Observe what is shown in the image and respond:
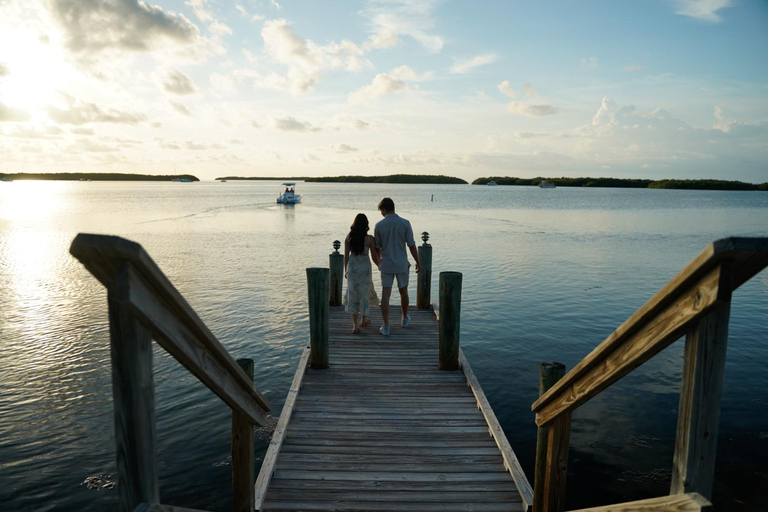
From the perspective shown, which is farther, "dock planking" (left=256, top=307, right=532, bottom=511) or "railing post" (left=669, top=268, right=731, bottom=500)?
"dock planking" (left=256, top=307, right=532, bottom=511)

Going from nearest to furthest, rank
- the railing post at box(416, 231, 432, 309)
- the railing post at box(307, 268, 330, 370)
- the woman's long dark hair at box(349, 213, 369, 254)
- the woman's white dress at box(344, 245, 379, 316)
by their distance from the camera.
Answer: the railing post at box(307, 268, 330, 370), the woman's long dark hair at box(349, 213, 369, 254), the woman's white dress at box(344, 245, 379, 316), the railing post at box(416, 231, 432, 309)

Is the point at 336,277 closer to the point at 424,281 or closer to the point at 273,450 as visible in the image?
the point at 424,281

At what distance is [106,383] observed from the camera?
1011 centimetres

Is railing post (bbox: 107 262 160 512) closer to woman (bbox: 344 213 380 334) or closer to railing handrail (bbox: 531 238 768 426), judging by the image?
railing handrail (bbox: 531 238 768 426)

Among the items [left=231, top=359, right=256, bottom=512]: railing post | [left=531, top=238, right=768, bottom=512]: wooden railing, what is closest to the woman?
[left=231, top=359, right=256, bottom=512]: railing post

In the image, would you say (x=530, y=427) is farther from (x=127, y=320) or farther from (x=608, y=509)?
(x=127, y=320)

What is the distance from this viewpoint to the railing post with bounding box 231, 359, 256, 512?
121 inches

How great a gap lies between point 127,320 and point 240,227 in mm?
45003

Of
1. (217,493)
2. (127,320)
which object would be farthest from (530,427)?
(127,320)

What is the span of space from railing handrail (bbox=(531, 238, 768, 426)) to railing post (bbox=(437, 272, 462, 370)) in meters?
4.26

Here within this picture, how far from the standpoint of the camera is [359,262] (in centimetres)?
820

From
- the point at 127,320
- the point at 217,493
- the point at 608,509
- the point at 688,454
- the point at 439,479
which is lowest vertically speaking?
the point at 217,493

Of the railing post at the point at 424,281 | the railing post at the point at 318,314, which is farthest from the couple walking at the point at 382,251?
the railing post at the point at 424,281

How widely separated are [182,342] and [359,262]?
248 inches
